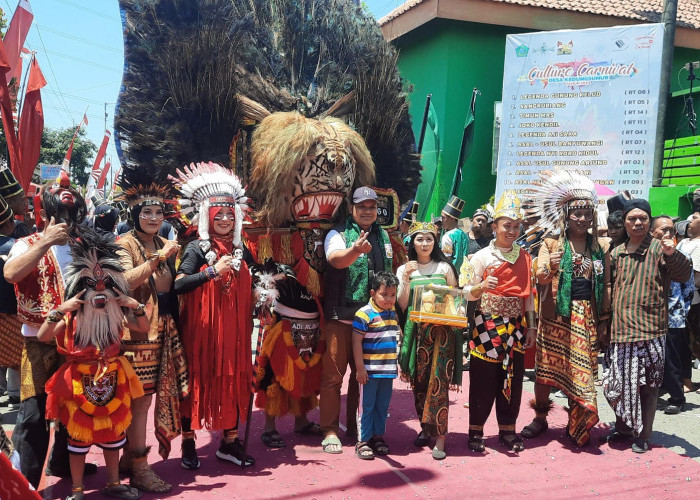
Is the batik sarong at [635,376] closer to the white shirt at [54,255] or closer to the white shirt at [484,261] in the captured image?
the white shirt at [484,261]

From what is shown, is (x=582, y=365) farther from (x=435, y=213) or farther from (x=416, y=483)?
(x=435, y=213)

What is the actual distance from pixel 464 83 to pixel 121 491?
35.9ft

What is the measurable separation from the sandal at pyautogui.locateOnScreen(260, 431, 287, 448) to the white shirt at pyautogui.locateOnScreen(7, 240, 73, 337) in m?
1.81

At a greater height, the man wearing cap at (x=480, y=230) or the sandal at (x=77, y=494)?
the man wearing cap at (x=480, y=230)

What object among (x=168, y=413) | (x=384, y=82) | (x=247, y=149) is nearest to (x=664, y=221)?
(x=384, y=82)

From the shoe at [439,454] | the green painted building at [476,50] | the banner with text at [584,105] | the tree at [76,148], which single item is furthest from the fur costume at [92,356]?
the tree at [76,148]

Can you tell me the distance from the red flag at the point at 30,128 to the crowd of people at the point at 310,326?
→ 3.06 m

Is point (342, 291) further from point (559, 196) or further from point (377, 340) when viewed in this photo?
point (559, 196)

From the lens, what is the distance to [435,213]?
12.1 m

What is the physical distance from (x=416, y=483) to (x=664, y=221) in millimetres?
2769

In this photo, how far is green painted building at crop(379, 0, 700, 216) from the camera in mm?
12172

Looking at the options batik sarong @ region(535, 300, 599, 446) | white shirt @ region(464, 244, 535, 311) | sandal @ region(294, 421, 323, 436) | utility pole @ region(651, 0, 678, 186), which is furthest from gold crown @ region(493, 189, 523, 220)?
utility pole @ region(651, 0, 678, 186)

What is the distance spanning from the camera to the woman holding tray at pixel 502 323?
422cm

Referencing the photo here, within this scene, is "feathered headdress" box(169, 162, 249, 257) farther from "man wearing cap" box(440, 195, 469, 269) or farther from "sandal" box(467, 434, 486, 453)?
"man wearing cap" box(440, 195, 469, 269)
